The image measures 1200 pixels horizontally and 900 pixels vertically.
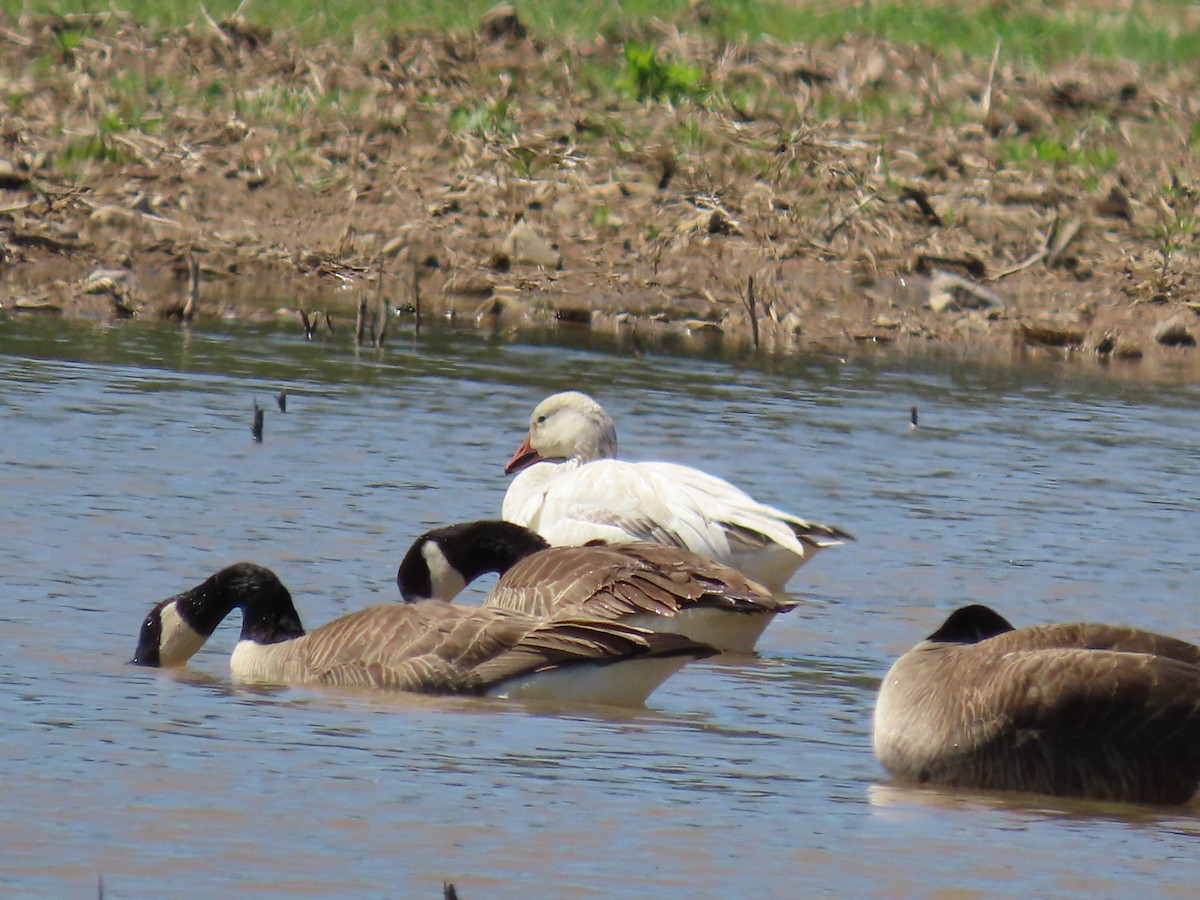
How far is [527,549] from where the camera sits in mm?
10188

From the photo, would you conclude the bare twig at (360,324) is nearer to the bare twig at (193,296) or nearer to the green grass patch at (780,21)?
the bare twig at (193,296)

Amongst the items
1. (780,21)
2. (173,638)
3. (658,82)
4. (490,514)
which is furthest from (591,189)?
(173,638)

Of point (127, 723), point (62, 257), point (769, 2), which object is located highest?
point (769, 2)

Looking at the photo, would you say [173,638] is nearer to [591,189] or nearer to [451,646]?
[451,646]

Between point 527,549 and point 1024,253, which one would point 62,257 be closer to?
point 1024,253

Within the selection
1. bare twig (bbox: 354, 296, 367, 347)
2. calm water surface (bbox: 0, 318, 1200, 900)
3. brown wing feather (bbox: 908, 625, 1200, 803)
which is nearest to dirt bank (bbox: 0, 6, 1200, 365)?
bare twig (bbox: 354, 296, 367, 347)

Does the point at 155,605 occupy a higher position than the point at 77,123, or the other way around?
the point at 77,123

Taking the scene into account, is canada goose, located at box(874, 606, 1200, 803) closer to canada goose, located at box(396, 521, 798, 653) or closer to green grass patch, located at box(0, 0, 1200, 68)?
canada goose, located at box(396, 521, 798, 653)

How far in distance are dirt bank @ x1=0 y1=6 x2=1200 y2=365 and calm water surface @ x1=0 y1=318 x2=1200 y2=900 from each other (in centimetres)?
195

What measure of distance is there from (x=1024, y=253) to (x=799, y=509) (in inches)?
362

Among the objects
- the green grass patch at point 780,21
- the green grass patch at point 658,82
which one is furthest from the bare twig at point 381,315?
the green grass patch at point 780,21

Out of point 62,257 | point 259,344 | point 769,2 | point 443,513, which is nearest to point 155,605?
point 443,513

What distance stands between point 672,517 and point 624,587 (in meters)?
1.36

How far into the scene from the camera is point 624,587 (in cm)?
923
